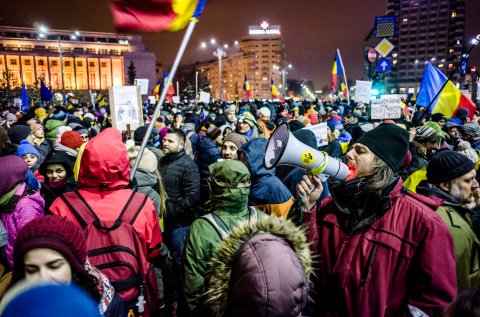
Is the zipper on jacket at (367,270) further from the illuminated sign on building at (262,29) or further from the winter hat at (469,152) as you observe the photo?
the illuminated sign on building at (262,29)

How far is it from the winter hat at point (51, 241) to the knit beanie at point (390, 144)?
5.71 feet

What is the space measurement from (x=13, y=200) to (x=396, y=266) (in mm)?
2804

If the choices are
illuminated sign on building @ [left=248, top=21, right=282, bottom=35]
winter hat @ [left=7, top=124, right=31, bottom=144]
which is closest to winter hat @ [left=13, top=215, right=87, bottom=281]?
winter hat @ [left=7, top=124, right=31, bottom=144]

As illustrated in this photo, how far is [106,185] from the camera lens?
2521mm

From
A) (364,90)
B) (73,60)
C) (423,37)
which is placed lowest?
(364,90)

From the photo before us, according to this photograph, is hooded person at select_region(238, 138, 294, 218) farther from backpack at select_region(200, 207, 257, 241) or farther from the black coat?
backpack at select_region(200, 207, 257, 241)

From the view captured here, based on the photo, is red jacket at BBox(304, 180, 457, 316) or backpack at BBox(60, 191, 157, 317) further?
backpack at BBox(60, 191, 157, 317)

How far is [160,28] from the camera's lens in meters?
3.79

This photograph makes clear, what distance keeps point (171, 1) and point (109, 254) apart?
250cm

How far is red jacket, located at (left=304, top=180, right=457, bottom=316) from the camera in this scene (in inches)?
76.8

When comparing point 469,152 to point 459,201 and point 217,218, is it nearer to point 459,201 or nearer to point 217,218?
point 459,201

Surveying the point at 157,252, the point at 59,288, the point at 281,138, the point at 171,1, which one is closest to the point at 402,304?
the point at 281,138

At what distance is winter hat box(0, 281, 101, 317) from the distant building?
108718mm

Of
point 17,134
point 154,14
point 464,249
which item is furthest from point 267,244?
point 17,134
